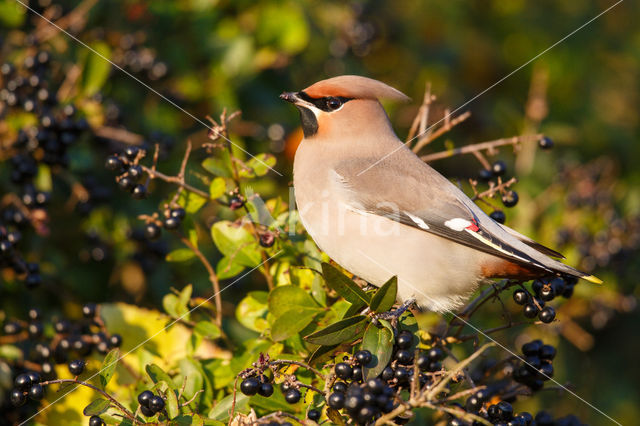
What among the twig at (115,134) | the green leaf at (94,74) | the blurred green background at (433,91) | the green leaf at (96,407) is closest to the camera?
the green leaf at (96,407)

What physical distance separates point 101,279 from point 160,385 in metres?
1.52

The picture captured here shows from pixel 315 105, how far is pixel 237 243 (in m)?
0.74

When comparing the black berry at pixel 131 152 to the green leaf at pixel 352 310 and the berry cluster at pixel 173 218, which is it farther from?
the green leaf at pixel 352 310

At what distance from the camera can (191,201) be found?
2.74 m

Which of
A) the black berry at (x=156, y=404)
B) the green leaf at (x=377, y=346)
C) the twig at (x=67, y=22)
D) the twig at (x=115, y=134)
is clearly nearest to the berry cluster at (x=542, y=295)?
the green leaf at (x=377, y=346)

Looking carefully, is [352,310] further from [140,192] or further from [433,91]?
[433,91]

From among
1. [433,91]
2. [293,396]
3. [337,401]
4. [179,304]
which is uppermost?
[337,401]

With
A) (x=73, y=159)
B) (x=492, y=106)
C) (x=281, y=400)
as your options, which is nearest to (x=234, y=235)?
(x=281, y=400)

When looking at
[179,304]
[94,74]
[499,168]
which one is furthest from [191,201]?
[499,168]

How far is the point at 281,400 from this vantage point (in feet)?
7.79

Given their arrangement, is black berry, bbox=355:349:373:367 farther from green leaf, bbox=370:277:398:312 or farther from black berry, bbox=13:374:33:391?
black berry, bbox=13:374:33:391

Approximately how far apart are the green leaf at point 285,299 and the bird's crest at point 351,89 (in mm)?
951

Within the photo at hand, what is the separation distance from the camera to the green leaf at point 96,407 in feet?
6.72

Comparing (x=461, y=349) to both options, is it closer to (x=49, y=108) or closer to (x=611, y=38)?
(x=49, y=108)
